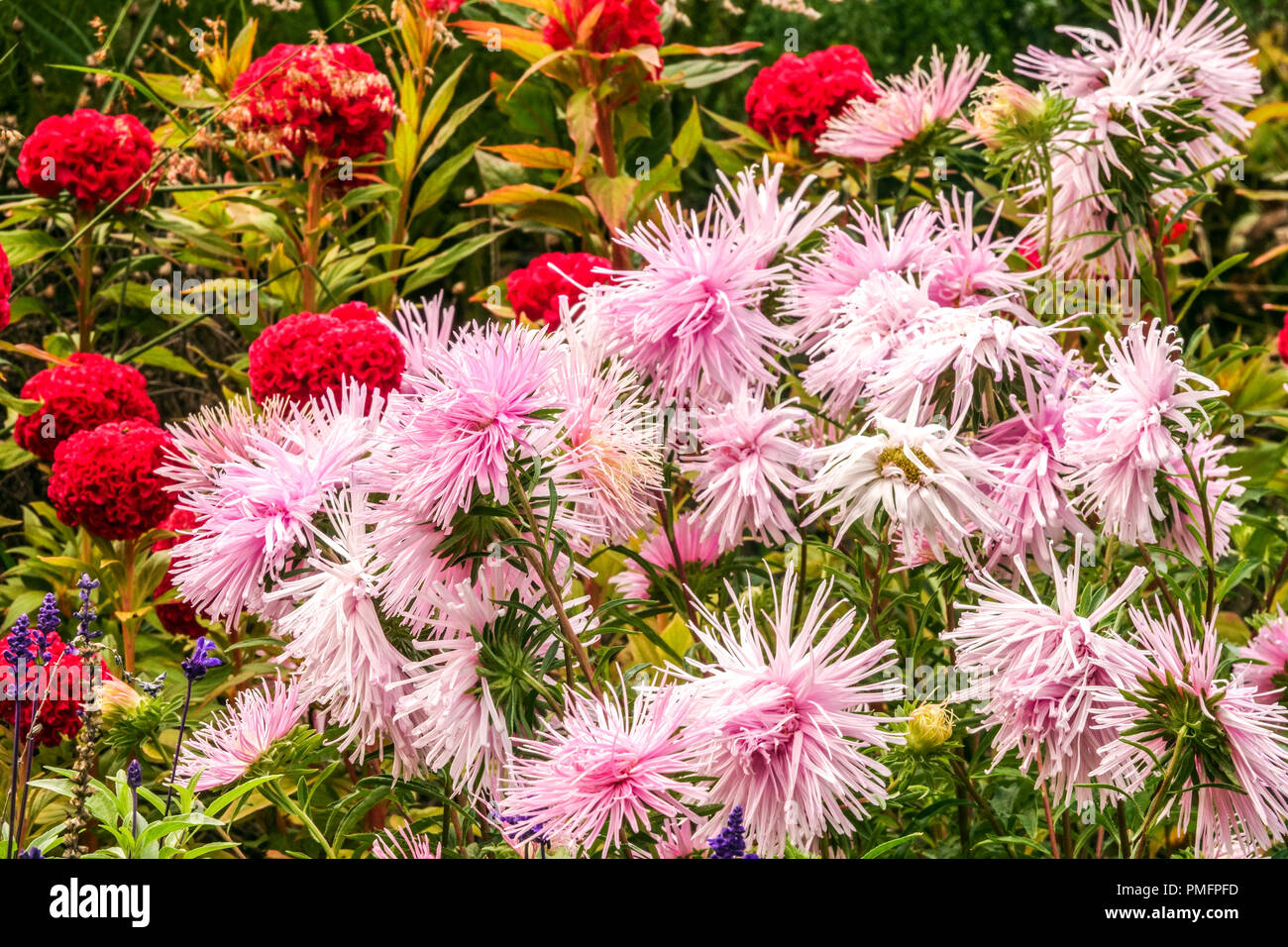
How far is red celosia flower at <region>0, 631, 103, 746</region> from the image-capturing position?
1.02 metres

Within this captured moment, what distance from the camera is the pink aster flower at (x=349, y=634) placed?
899 mm

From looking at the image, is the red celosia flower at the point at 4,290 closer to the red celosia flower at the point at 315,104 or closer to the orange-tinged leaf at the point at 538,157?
the red celosia flower at the point at 315,104

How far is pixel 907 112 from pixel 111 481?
1020mm

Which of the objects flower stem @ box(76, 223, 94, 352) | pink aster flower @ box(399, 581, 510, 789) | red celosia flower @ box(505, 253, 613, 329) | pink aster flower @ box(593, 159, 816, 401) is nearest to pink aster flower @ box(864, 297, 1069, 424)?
pink aster flower @ box(593, 159, 816, 401)

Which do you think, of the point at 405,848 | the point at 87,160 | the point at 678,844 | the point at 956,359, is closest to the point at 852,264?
the point at 956,359

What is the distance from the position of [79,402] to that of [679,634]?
808 mm

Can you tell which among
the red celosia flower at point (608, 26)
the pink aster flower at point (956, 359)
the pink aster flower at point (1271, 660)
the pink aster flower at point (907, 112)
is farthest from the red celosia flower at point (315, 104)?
the pink aster flower at point (1271, 660)

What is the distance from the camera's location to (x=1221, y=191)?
11.3 feet

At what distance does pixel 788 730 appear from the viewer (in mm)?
819

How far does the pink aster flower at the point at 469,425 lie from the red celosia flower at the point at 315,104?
37.2 inches

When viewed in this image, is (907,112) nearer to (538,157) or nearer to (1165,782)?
(538,157)

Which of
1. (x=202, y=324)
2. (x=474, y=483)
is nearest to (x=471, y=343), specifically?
(x=474, y=483)
